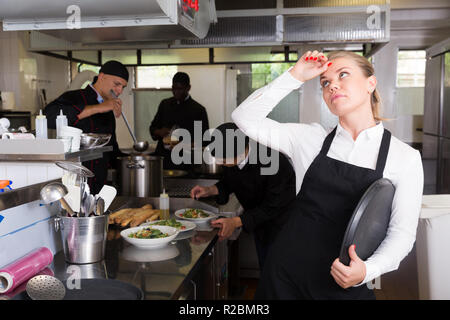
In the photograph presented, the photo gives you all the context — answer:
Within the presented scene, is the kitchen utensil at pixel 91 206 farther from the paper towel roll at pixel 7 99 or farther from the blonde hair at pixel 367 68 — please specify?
the paper towel roll at pixel 7 99

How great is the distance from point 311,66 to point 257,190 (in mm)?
1457

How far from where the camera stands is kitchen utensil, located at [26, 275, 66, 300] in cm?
147

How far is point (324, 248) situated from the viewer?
1.59 meters

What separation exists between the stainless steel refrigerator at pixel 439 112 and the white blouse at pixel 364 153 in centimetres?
363

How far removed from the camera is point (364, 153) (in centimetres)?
159

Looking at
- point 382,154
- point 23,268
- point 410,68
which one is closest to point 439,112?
point 410,68

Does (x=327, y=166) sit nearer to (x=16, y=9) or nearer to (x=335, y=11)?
(x=16, y=9)

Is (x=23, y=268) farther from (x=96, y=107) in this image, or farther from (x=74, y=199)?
(x=96, y=107)

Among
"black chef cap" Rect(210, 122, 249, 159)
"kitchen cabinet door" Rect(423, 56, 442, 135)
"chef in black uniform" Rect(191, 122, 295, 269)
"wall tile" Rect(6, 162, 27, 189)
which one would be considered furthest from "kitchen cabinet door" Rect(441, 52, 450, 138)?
"wall tile" Rect(6, 162, 27, 189)

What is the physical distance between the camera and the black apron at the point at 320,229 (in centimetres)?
157

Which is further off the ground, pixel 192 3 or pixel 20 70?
pixel 192 3

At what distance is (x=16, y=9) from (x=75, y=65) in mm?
4502

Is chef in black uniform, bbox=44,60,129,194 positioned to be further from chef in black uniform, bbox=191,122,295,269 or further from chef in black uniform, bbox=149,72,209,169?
chef in black uniform, bbox=149,72,209,169

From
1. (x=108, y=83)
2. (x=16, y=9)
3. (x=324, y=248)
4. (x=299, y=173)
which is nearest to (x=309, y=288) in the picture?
(x=324, y=248)
